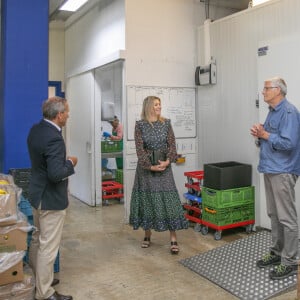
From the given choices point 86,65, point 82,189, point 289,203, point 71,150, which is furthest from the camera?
point 71,150

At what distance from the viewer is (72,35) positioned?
664 centimetres

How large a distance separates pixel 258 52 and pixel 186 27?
1.31 metres

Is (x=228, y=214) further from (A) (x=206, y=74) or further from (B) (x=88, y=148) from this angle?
(B) (x=88, y=148)

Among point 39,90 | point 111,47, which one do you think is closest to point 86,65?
point 111,47

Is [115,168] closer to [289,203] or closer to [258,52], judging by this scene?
[258,52]

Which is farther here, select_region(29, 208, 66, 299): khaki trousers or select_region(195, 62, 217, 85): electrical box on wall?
select_region(195, 62, 217, 85): electrical box on wall

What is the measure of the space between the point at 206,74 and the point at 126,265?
2.71 meters

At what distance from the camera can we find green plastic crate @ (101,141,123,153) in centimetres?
600

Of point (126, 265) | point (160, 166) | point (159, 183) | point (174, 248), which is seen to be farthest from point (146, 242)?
point (160, 166)

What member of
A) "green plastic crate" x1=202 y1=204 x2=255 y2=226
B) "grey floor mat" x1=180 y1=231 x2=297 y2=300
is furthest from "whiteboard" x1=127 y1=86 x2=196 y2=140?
"grey floor mat" x1=180 y1=231 x2=297 y2=300

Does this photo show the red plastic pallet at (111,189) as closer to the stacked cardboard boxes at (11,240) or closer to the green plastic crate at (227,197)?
the green plastic crate at (227,197)

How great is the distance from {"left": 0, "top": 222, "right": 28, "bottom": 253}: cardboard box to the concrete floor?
2.15 feet

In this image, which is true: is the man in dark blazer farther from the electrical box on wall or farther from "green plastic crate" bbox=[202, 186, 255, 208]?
the electrical box on wall

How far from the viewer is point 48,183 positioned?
254 centimetres
